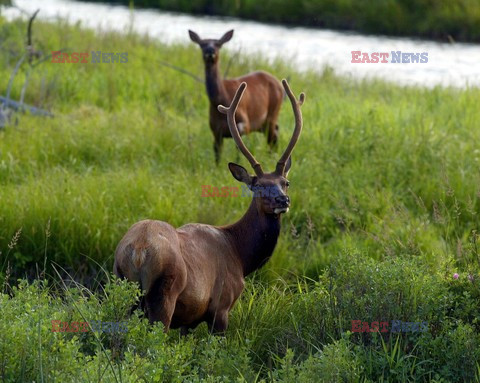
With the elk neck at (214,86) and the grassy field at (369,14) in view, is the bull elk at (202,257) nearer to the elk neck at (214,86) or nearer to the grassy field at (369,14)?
the elk neck at (214,86)

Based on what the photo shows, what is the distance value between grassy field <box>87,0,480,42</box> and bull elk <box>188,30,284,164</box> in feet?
29.4

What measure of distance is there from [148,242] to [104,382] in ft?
2.66

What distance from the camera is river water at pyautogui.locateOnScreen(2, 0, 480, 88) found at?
15094 millimetres

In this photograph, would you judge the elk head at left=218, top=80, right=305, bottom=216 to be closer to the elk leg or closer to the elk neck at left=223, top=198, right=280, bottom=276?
the elk neck at left=223, top=198, right=280, bottom=276

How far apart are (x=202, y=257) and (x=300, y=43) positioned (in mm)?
13913

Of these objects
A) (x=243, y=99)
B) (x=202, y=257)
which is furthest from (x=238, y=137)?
(x=243, y=99)

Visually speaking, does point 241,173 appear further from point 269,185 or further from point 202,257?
point 202,257

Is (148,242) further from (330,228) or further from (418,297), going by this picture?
(330,228)

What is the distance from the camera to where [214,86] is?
30.2ft

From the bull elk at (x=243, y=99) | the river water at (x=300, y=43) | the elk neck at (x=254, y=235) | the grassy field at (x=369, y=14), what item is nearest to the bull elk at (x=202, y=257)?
the elk neck at (x=254, y=235)

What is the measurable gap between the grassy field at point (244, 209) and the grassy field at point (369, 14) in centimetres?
723

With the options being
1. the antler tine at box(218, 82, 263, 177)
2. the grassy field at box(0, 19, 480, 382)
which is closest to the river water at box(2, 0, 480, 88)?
the grassy field at box(0, 19, 480, 382)

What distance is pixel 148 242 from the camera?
4.70m

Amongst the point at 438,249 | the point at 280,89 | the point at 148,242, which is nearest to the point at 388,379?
the point at 148,242
